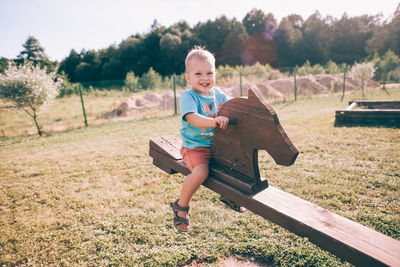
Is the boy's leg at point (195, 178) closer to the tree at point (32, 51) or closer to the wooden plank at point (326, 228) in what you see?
the wooden plank at point (326, 228)

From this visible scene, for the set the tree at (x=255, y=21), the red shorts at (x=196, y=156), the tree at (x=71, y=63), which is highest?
the tree at (x=255, y=21)

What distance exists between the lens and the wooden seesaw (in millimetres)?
1230

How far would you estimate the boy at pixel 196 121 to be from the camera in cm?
198

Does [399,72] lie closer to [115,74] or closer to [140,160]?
[140,160]

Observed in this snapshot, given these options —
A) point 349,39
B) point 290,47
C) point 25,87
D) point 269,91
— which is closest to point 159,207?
point 25,87

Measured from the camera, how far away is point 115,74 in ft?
163

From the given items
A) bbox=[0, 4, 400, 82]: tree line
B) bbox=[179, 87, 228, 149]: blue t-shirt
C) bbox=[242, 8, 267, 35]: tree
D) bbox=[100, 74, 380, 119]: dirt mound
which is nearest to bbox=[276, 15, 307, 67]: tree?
bbox=[0, 4, 400, 82]: tree line

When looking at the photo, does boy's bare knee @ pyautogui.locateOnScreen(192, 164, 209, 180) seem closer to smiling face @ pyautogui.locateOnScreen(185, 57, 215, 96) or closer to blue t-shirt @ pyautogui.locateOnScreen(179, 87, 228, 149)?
blue t-shirt @ pyautogui.locateOnScreen(179, 87, 228, 149)

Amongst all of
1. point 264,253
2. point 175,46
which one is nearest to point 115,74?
point 175,46

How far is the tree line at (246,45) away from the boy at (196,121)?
150ft

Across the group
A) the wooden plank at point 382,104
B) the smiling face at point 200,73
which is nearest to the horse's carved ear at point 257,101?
the smiling face at point 200,73

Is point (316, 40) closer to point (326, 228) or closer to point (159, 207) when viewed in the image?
point (159, 207)

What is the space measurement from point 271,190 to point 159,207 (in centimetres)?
205

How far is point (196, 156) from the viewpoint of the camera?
2.11m
